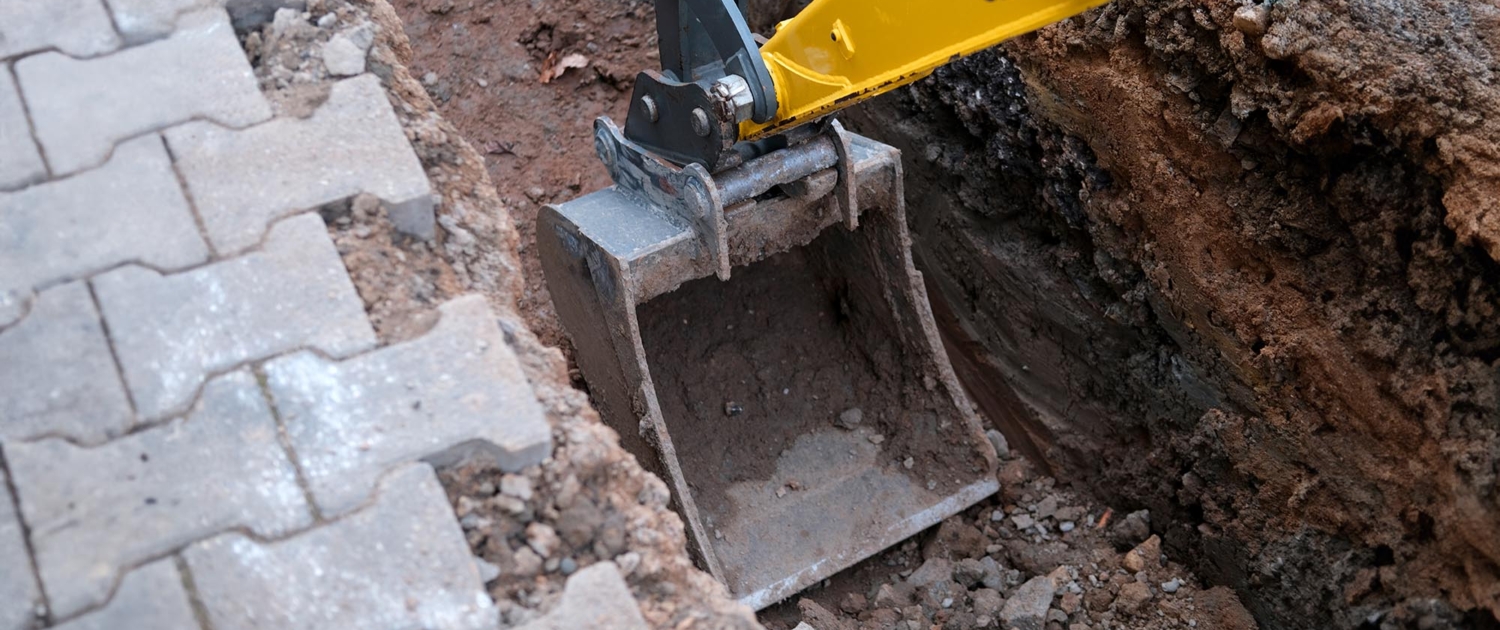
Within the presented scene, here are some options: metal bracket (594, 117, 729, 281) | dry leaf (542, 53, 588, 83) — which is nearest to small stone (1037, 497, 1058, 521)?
metal bracket (594, 117, 729, 281)

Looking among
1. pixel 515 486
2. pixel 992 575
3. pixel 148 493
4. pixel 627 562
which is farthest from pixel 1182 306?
pixel 148 493

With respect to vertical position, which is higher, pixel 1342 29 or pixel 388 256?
pixel 1342 29

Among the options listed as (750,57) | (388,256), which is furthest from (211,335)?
(750,57)

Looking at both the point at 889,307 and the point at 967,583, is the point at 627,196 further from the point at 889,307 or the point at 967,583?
the point at 967,583

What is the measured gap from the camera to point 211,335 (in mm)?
2057

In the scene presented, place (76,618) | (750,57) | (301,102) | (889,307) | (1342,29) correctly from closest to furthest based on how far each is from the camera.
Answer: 1. (76,618)
2. (301,102)
3. (1342,29)
4. (750,57)
5. (889,307)

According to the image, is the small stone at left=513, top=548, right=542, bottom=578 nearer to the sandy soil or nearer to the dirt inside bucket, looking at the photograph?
the sandy soil

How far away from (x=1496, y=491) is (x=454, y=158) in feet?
7.44

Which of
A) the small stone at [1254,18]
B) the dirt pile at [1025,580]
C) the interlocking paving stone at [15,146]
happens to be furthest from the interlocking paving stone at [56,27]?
the small stone at [1254,18]

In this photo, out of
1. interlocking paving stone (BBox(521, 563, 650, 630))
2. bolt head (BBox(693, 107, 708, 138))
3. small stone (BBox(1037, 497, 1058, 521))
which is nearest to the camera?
interlocking paving stone (BBox(521, 563, 650, 630))

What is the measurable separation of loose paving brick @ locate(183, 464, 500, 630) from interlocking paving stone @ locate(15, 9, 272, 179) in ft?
2.55

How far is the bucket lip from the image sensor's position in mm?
3549

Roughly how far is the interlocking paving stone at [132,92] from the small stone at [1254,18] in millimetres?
2273

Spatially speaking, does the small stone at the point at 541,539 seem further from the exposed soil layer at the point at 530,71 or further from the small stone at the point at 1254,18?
the exposed soil layer at the point at 530,71
